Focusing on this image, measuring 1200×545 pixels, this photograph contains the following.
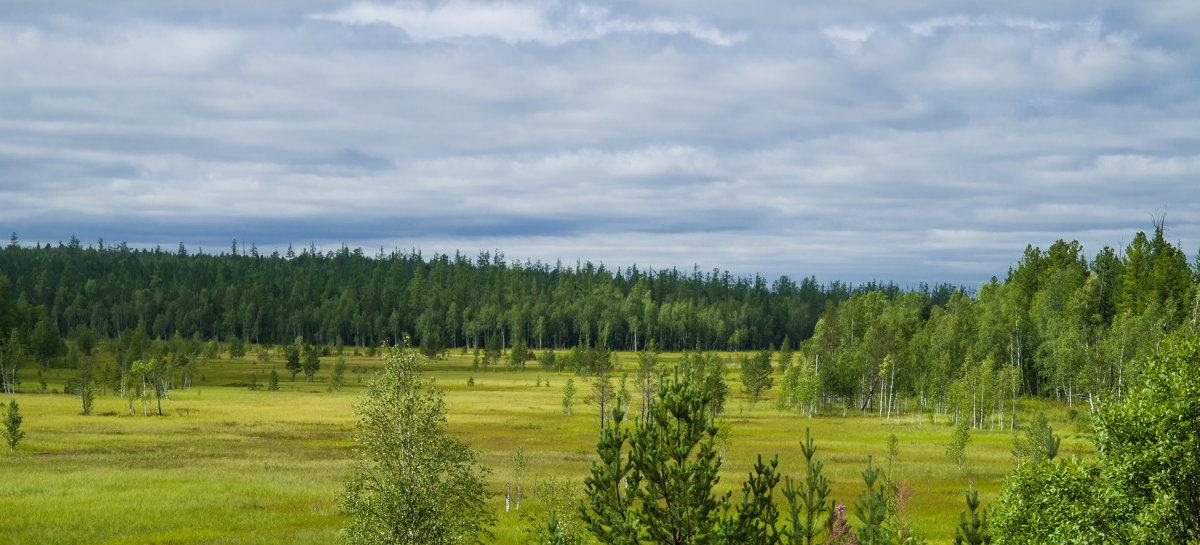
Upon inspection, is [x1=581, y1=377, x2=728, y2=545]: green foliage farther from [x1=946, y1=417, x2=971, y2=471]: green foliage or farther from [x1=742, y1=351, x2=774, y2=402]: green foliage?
[x1=742, y1=351, x2=774, y2=402]: green foliage

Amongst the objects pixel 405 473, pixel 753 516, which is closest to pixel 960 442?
pixel 405 473

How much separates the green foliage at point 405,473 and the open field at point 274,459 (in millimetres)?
9800

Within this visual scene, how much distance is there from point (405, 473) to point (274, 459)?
127ft

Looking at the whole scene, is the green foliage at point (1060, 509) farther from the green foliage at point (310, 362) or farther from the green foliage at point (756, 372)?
the green foliage at point (310, 362)

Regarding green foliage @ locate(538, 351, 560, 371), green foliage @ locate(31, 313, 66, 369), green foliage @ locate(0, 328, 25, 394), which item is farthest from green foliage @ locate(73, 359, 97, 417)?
green foliage @ locate(538, 351, 560, 371)

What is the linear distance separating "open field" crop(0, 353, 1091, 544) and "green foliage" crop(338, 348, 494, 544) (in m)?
9.80

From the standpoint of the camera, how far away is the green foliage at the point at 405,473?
25.5 metres

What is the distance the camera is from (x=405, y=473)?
85.1 feet

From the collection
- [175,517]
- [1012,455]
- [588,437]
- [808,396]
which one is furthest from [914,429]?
[175,517]

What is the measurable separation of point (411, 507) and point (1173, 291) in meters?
112

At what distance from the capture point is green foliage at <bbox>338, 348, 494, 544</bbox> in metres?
25.5

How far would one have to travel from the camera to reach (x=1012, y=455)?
65.4m

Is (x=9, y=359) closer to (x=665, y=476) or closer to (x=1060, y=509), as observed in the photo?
(x=665, y=476)

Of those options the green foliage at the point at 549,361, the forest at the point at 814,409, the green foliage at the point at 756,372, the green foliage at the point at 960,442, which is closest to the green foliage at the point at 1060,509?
the forest at the point at 814,409
